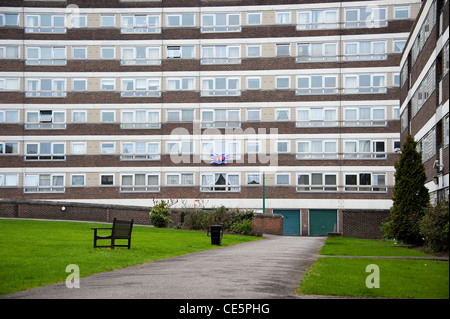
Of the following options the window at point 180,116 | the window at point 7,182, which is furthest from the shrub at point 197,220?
the window at point 7,182

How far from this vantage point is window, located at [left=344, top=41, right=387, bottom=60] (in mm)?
54656

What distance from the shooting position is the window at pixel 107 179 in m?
55.7

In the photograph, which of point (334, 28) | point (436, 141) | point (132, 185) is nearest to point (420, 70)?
point (436, 141)

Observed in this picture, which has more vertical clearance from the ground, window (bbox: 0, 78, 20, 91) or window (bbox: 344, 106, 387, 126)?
window (bbox: 0, 78, 20, 91)

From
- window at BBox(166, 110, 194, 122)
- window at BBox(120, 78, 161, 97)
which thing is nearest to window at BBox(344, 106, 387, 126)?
window at BBox(166, 110, 194, 122)

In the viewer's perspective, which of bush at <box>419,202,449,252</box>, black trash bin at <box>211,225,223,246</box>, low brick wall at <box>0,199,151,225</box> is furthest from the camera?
low brick wall at <box>0,199,151,225</box>

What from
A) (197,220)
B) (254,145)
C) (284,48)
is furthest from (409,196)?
(284,48)

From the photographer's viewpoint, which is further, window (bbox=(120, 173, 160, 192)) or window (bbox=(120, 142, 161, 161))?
window (bbox=(120, 142, 161, 161))

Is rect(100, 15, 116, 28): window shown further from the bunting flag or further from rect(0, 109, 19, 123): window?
the bunting flag

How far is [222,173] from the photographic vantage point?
55.6 meters

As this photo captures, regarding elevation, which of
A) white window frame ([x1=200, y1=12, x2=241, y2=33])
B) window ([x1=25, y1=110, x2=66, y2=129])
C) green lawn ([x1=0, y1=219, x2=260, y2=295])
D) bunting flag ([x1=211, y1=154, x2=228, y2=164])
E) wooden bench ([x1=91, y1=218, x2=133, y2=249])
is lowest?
green lawn ([x1=0, y1=219, x2=260, y2=295])

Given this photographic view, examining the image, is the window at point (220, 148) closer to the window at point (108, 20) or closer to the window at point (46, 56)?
the window at point (108, 20)

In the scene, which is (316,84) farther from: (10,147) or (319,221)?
(10,147)

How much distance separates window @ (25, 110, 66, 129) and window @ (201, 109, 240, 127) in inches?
498
